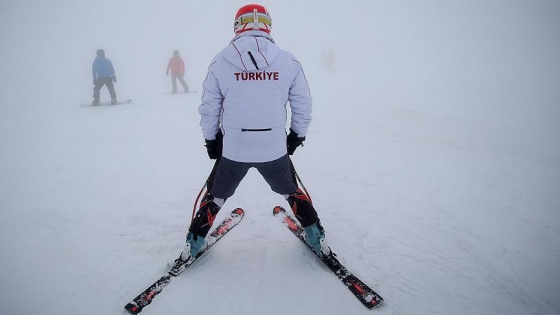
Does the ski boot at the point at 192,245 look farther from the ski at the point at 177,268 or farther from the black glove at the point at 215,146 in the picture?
the black glove at the point at 215,146

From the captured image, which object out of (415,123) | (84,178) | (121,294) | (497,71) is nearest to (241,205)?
(121,294)

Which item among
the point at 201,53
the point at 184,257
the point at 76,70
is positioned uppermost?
the point at 201,53

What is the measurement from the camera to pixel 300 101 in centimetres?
222

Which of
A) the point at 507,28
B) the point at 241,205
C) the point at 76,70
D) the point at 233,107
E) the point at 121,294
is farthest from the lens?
the point at 507,28

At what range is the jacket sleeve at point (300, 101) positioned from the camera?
216 cm

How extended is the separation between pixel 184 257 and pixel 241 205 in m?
1.24

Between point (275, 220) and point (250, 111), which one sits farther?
point (275, 220)

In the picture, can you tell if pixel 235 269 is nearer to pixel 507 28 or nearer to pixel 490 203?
pixel 490 203

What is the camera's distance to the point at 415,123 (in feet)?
31.1

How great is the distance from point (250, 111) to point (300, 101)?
464 mm

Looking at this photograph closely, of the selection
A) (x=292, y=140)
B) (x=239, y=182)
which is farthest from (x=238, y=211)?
(x=292, y=140)

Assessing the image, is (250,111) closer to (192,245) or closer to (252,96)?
(252,96)

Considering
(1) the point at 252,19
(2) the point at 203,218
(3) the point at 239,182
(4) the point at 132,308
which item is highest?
(1) the point at 252,19

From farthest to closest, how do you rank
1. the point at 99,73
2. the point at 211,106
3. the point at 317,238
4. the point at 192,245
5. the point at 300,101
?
the point at 99,73 → the point at 317,238 → the point at 192,245 → the point at 300,101 → the point at 211,106
